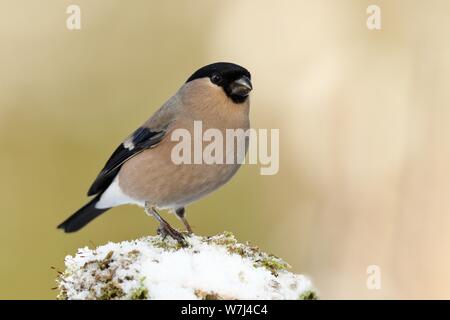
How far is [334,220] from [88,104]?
367cm

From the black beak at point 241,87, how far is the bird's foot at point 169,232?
4.52 ft

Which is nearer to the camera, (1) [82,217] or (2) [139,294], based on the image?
(2) [139,294]

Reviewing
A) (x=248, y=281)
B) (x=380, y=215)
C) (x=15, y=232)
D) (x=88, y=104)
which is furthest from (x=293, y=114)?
(x=248, y=281)

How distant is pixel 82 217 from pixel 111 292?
286 centimetres

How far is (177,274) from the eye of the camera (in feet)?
9.96

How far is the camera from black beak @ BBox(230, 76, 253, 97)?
4.86 meters

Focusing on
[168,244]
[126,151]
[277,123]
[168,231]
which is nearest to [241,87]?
[126,151]

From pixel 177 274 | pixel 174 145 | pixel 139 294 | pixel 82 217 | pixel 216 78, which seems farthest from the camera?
pixel 82 217

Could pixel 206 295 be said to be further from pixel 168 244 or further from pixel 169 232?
pixel 169 232

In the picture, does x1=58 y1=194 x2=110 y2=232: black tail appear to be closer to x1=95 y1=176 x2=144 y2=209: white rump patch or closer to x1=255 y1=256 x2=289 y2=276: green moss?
x1=95 y1=176 x2=144 y2=209: white rump patch

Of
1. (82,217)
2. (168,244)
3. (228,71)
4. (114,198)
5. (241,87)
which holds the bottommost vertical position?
(82,217)

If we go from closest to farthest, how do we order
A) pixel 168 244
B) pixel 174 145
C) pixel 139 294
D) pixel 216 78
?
pixel 139 294 → pixel 168 244 → pixel 174 145 → pixel 216 78

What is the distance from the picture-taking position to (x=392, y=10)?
8242 mm
